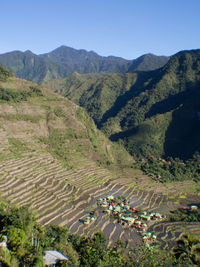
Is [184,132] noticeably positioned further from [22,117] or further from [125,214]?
[125,214]

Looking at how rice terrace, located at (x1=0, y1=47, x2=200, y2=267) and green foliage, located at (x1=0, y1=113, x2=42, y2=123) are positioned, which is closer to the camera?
rice terrace, located at (x1=0, y1=47, x2=200, y2=267)

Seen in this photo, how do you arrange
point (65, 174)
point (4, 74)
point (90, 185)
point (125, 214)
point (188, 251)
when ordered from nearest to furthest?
point (188, 251) → point (125, 214) → point (90, 185) → point (65, 174) → point (4, 74)

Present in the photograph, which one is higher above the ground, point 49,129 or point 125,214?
point 49,129

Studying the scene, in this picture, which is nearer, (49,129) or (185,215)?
(185,215)

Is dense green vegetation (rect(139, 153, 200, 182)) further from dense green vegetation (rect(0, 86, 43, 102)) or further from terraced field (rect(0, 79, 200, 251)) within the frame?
dense green vegetation (rect(0, 86, 43, 102))

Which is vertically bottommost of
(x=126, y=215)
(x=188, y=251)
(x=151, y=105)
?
(x=126, y=215)

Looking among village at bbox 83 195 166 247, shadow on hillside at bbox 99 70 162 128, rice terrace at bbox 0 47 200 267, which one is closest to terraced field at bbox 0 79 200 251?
rice terrace at bbox 0 47 200 267

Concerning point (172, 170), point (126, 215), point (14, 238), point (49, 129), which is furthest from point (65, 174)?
point (172, 170)
